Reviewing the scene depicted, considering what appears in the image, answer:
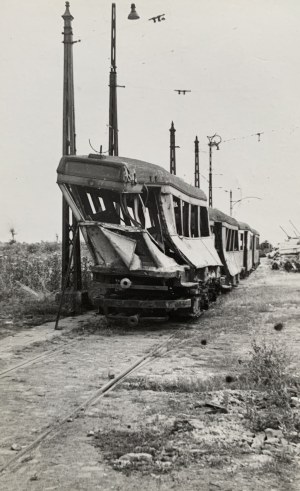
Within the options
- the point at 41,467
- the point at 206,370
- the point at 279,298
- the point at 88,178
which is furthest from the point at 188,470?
the point at 279,298

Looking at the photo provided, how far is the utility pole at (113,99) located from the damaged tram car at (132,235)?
5.10 meters

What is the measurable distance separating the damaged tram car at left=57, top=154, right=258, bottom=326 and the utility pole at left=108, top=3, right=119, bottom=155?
5096 mm

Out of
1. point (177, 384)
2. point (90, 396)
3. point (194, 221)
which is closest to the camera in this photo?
point (90, 396)

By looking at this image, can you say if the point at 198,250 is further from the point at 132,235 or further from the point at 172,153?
the point at 172,153

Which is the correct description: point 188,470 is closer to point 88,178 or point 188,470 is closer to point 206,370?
point 206,370

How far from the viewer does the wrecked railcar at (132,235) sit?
11.8 meters

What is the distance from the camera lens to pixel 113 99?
18.7 meters

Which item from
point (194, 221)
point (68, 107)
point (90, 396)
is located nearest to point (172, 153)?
point (194, 221)

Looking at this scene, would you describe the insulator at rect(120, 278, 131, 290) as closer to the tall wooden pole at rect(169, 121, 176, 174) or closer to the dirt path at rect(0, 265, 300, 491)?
the dirt path at rect(0, 265, 300, 491)

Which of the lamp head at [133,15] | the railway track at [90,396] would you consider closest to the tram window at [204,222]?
the railway track at [90,396]

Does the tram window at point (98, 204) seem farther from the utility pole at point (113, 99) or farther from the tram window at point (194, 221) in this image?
the utility pole at point (113, 99)

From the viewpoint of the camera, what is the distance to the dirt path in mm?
4352

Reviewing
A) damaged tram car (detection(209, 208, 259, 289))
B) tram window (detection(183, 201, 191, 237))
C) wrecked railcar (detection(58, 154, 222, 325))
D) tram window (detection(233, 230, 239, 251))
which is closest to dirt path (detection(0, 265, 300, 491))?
wrecked railcar (detection(58, 154, 222, 325))

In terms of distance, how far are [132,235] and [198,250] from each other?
3.41m
